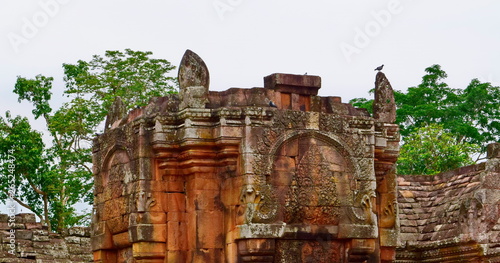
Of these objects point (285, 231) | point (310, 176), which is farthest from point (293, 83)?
point (285, 231)

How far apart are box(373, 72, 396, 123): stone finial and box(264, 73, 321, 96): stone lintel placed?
1315 mm

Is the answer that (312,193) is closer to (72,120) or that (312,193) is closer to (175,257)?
(175,257)

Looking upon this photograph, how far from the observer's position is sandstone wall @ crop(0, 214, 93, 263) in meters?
22.7

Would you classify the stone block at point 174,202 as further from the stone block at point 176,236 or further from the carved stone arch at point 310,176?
the carved stone arch at point 310,176

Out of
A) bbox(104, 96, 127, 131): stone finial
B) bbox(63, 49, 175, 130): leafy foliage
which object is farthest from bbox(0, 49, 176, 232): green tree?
bbox(104, 96, 127, 131): stone finial

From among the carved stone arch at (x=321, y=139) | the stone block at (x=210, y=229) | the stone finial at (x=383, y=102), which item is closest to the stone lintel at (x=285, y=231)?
the stone block at (x=210, y=229)

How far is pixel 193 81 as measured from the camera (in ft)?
49.9

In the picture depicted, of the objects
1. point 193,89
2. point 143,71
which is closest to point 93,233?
point 193,89

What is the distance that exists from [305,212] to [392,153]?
83.1 inches

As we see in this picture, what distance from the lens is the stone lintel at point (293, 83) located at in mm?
15625

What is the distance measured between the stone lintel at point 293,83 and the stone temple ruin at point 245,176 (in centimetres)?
2

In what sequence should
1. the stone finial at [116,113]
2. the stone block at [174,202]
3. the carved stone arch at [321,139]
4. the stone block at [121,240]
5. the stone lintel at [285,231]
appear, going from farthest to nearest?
the stone finial at [116,113]
the stone block at [121,240]
the stone block at [174,202]
the carved stone arch at [321,139]
the stone lintel at [285,231]

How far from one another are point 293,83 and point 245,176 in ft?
5.44

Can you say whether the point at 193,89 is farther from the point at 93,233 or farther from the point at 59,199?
the point at 59,199
